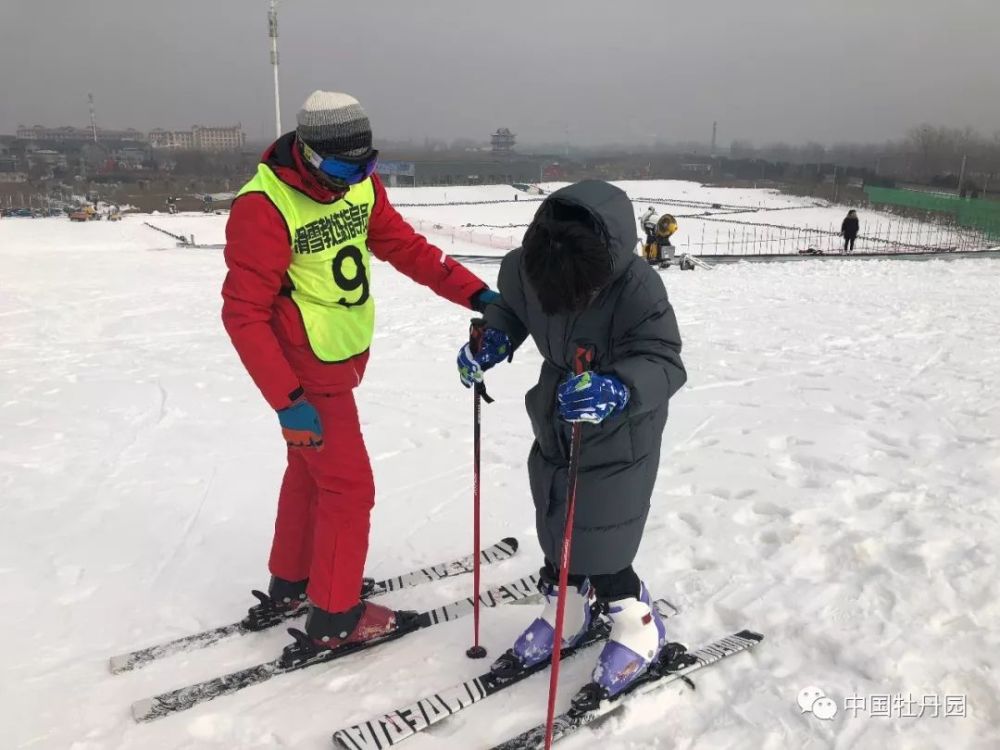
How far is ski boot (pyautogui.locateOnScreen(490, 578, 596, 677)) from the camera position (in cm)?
262

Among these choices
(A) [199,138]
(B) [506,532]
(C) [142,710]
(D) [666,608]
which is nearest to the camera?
(C) [142,710]

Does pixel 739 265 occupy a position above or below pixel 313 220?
below

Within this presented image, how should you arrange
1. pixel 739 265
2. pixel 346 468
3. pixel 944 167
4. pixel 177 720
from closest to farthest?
pixel 177 720
pixel 346 468
pixel 739 265
pixel 944 167

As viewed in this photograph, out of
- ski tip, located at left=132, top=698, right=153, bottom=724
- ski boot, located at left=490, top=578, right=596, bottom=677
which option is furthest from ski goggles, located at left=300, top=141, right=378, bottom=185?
ski tip, located at left=132, top=698, right=153, bottom=724

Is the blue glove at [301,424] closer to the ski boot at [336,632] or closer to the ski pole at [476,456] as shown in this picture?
the ski pole at [476,456]

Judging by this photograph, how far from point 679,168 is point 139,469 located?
13375 cm

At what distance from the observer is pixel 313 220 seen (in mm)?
2482

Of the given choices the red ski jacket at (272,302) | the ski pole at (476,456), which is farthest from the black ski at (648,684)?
the red ski jacket at (272,302)

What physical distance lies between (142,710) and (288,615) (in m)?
0.68

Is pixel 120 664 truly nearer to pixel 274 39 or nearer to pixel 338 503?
pixel 338 503

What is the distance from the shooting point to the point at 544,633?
2.65 meters

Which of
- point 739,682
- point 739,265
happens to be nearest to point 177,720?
point 739,682

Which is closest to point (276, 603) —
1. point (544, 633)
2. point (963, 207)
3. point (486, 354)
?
point (544, 633)

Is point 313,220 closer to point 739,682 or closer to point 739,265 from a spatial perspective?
point 739,682
